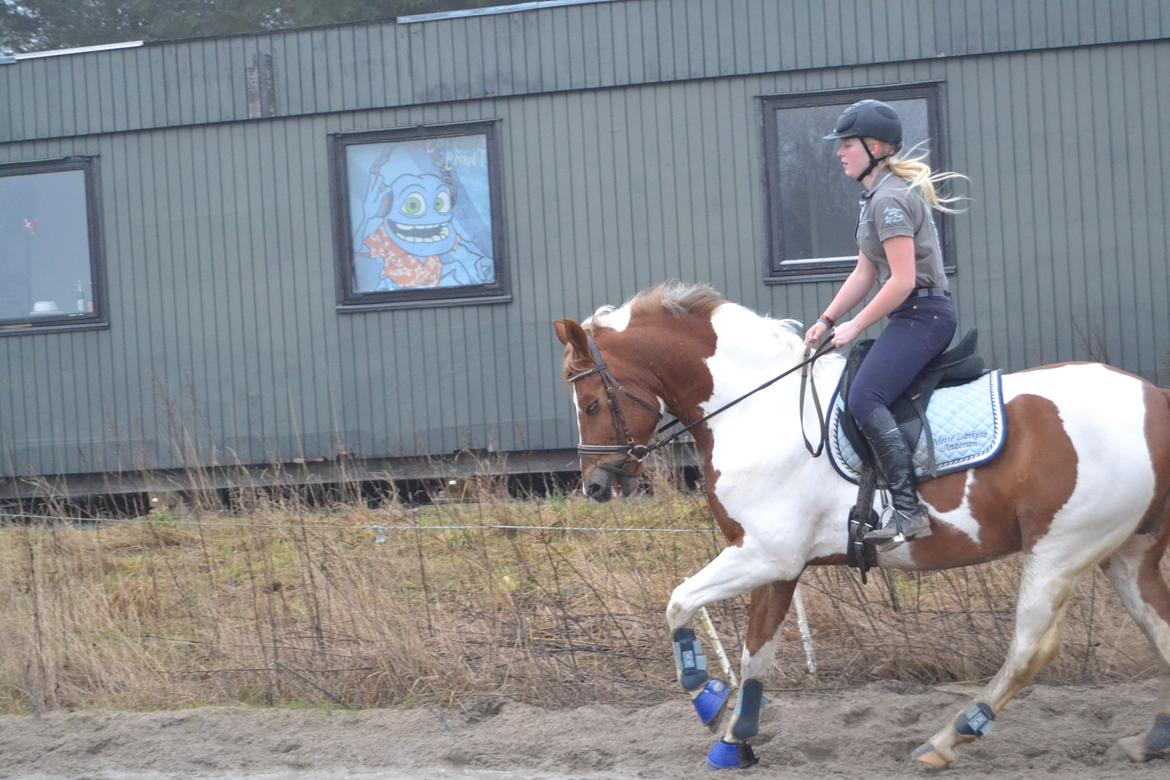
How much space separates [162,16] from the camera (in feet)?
95.8

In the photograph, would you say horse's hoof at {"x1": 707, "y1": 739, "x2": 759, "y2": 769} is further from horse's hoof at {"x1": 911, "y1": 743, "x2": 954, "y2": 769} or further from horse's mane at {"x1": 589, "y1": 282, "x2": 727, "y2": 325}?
horse's mane at {"x1": 589, "y1": 282, "x2": 727, "y2": 325}

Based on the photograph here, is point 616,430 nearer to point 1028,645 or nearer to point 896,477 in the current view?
point 896,477

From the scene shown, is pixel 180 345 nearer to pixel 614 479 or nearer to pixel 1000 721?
pixel 614 479

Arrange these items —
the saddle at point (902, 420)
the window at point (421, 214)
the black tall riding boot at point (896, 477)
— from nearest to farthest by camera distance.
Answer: the black tall riding boot at point (896, 477), the saddle at point (902, 420), the window at point (421, 214)

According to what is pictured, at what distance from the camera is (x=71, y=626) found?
7.38m

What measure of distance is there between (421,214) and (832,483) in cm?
735

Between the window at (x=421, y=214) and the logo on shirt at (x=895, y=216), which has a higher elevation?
the window at (x=421, y=214)

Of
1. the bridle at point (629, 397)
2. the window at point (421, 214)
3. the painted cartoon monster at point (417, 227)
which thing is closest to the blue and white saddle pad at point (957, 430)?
the bridle at point (629, 397)

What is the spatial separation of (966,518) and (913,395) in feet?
1.76

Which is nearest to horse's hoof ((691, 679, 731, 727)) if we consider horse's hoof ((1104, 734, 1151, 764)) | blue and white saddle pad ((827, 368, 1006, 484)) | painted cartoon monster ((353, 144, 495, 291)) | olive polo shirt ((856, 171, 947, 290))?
blue and white saddle pad ((827, 368, 1006, 484))

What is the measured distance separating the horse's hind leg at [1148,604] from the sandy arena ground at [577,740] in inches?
3.6

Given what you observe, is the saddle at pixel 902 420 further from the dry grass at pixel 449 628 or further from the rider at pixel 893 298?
the dry grass at pixel 449 628

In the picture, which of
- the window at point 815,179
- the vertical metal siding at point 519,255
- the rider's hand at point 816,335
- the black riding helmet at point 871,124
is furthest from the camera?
the window at point 815,179

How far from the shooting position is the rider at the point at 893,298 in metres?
4.89
